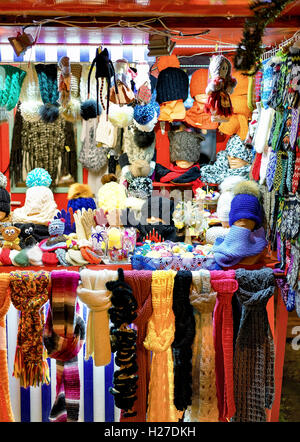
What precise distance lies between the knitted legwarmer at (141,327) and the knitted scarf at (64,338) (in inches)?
9.2

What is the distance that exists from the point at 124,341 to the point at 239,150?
207cm

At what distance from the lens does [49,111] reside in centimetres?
352

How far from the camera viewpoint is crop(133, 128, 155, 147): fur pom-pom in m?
3.78

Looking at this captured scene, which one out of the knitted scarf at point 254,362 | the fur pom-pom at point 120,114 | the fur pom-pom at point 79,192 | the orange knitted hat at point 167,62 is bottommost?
the knitted scarf at point 254,362

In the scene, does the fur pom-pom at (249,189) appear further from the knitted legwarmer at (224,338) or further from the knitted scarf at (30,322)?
the knitted scarf at (30,322)

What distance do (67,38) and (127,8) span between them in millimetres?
721

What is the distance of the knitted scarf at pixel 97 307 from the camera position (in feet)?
6.24

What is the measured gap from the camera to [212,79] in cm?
262

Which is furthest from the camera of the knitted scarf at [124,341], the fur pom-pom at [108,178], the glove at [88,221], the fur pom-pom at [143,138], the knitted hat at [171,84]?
the fur pom-pom at [108,178]

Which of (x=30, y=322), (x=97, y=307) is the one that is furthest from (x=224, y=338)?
(x=30, y=322)

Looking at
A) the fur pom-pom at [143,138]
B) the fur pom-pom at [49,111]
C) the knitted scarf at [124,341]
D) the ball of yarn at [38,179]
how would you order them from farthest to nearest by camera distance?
the fur pom-pom at [143,138] → the ball of yarn at [38,179] → the fur pom-pom at [49,111] → the knitted scarf at [124,341]

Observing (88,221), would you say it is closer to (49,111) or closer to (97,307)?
(49,111)

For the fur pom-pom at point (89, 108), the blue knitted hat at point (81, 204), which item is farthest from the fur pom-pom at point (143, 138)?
the blue knitted hat at point (81, 204)

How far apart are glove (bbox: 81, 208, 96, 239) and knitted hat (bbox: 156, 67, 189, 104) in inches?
41.7
